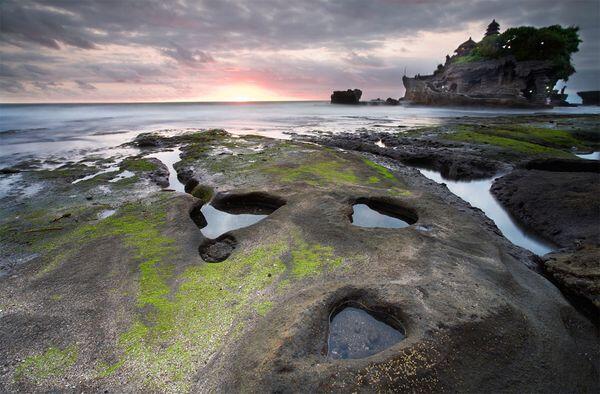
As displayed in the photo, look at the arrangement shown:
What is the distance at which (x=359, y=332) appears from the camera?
5758 mm

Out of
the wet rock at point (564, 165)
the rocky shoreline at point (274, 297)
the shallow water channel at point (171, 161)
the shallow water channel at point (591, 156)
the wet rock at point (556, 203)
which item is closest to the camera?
the rocky shoreline at point (274, 297)

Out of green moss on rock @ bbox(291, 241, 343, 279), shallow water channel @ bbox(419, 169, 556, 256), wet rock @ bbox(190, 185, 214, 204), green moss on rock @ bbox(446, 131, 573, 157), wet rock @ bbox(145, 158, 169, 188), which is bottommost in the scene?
shallow water channel @ bbox(419, 169, 556, 256)

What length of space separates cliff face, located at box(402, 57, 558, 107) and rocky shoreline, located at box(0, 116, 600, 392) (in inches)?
3270

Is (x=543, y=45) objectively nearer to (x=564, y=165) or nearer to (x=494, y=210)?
(x=564, y=165)

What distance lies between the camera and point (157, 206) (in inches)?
449

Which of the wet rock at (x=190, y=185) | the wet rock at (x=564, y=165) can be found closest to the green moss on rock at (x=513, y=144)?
the wet rock at (x=564, y=165)

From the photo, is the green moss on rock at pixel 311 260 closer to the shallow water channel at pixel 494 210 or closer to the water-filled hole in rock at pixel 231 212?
the water-filled hole in rock at pixel 231 212

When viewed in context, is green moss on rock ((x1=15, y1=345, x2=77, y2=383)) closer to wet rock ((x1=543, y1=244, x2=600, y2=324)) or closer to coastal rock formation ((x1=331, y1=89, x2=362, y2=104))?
wet rock ((x1=543, y1=244, x2=600, y2=324))

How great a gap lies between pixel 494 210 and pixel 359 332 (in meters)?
10.8

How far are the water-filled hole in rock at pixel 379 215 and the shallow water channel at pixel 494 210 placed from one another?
359 cm

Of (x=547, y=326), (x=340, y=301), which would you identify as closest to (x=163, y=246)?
(x=340, y=301)

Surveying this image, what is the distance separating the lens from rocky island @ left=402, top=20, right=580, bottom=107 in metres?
76.0

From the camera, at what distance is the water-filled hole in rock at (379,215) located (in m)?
10.7

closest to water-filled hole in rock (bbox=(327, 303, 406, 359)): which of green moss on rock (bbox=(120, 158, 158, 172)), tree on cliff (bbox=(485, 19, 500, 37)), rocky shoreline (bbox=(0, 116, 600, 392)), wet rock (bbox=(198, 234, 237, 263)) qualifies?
rocky shoreline (bbox=(0, 116, 600, 392))
